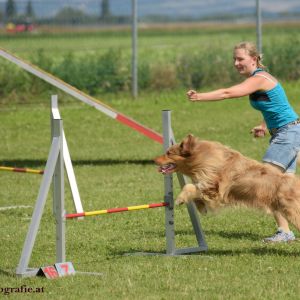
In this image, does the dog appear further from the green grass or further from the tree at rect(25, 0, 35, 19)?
the tree at rect(25, 0, 35, 19)

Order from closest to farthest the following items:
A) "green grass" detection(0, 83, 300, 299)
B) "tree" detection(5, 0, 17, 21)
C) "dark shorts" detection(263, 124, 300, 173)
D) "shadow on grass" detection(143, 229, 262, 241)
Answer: "green grass" detection(0, 83, 300, 299) → "dark shorts" detection(263, 124, 300, 173) → "shadow on grass" detection(143, 229, 262, 241) → "tree" detection(5, 0, 17, 21)

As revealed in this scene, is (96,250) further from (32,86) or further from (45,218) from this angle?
(32,86)

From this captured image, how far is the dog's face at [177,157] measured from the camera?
7.51 m

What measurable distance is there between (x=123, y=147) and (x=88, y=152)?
70 centimetres

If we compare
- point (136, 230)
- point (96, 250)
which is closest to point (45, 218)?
point (136, 230)

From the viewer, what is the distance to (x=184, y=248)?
7773mm

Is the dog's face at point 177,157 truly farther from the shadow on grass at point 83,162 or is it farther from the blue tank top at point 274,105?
the shadow on grass at point 83,162

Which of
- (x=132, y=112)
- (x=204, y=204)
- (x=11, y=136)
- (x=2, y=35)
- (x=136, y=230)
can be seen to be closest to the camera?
(x=204, y=204)

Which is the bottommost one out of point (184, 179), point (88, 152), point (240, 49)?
point (88, 152)

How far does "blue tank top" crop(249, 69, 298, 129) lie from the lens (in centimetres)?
786

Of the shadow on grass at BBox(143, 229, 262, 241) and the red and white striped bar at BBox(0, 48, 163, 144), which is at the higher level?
the red and white striped bar at BBox(0, 48, 163, 144)

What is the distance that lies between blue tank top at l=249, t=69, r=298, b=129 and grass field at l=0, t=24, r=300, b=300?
2.95ft

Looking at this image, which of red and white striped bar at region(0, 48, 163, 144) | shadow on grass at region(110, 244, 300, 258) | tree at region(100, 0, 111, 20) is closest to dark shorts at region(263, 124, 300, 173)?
shadow on grass at region(110, 244, 300, 258)

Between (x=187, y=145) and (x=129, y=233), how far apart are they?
5.23 feet
